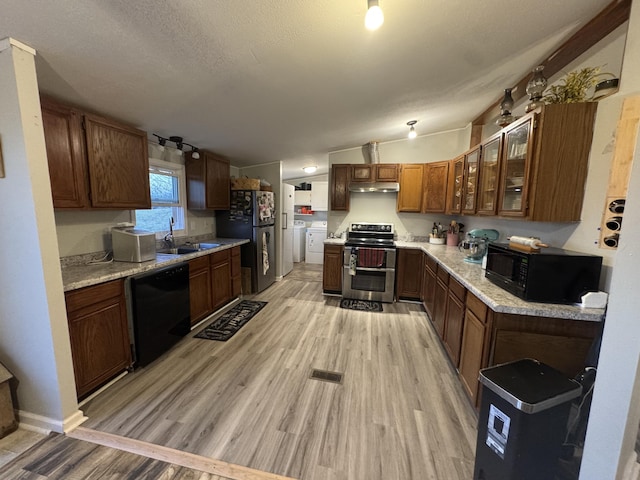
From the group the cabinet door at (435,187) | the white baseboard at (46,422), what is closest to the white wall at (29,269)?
the white baseboard at (46,422)

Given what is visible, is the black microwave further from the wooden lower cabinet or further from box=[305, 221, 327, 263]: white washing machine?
box=[305, 221, 327, 263]: white washing machine

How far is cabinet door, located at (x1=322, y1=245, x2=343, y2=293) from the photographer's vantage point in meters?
4.14

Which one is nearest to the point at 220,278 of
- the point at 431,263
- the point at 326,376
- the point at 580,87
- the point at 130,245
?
the point at 130,245

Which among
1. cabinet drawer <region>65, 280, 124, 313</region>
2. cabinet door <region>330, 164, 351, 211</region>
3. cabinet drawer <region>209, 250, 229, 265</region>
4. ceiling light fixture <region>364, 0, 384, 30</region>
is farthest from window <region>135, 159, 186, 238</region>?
ceiling light fixture <region>364, 0, 384, 30</region>

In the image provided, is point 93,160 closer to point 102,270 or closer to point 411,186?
point 102,270

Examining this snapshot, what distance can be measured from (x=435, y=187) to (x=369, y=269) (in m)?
1.64

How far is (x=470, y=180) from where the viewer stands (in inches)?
118

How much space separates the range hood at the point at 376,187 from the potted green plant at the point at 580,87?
2375 mm

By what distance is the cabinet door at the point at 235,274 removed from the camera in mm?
3744

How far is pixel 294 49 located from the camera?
1.59m

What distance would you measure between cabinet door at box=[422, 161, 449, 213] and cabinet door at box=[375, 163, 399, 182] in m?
0.45

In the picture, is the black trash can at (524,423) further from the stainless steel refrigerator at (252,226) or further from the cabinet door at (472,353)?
the stainless steel refrigerator at (252,226)

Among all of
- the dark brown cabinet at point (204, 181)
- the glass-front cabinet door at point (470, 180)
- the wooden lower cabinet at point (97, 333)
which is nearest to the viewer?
the wooden lower cabinet at point (97, 333)

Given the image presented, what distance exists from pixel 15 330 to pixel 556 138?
12.2 feet
